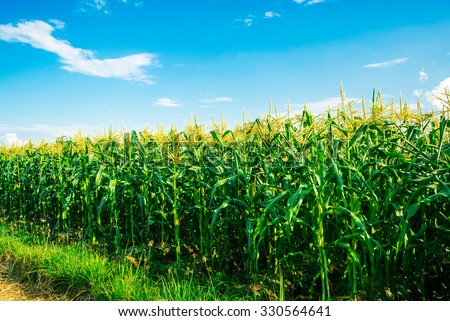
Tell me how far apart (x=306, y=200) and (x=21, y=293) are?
13.3ft

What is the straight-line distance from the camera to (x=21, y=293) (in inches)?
195

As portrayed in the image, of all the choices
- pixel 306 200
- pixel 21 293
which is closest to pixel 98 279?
pixel 21 293

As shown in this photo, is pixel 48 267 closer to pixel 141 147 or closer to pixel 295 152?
pixel 141 147

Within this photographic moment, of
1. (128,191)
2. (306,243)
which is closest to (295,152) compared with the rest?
(306,243)

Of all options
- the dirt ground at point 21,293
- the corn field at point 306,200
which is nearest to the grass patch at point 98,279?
the dirt ground at point 21,293

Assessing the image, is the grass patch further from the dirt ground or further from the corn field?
the corn field

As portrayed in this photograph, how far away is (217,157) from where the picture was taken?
4.86 metres

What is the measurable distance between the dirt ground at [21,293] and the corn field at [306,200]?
1.11 metres

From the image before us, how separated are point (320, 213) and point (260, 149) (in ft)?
5.17

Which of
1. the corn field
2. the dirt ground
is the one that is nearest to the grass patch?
the dirt ground

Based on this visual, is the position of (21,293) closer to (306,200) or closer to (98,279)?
(98,279)

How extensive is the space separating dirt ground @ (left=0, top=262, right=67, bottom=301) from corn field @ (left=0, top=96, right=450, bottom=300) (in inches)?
43.6

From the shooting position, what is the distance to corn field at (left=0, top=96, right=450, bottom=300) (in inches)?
140

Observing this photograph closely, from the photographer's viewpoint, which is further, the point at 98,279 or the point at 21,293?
the point at 21,293
